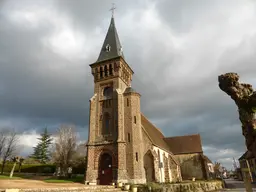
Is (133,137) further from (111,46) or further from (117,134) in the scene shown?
(111,46)

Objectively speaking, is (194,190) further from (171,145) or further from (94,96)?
(171,145)

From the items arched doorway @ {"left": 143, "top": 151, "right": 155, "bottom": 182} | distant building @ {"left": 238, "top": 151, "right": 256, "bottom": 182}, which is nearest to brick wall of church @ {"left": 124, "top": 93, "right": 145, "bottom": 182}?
arched doorway @ {"left": 143, "top": 151, "right": 155, "bottom": 182}

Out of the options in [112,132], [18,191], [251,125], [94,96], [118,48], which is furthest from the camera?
[118,48]

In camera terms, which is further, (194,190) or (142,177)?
(142,177)

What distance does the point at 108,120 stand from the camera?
26031 millimetres

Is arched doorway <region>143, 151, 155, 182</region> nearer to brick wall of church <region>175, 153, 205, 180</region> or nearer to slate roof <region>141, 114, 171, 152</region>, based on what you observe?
slate roof <region>141, 114, 171, 152</region>

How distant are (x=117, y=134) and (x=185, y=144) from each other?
73.3 ft

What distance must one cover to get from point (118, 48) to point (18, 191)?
80.8 ft

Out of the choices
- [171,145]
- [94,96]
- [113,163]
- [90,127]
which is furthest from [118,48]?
[171,145]

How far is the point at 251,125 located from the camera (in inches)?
255

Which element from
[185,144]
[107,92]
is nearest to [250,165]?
[185,144]

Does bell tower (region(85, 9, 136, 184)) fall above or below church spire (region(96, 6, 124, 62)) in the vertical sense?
below

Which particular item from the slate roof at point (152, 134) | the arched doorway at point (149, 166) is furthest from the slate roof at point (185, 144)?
the arched doorway at point (149, 166)

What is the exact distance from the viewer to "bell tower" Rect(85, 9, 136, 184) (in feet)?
75.6
